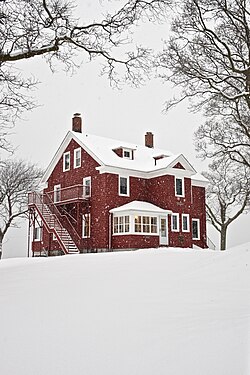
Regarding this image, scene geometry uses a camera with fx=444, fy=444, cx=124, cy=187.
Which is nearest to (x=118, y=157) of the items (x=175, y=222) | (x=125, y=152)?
(x=125, y=152)

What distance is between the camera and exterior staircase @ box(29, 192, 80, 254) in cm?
2759

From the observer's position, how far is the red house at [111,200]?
27547 millimetres

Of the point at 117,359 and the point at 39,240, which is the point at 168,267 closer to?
the point at 117,359

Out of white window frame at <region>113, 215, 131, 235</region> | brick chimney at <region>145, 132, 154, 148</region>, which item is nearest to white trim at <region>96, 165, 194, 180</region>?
white window frame at <region>113, 215, 131, 235</region>

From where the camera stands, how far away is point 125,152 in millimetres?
30906

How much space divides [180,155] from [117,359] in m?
26.3

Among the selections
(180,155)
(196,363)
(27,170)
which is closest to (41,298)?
(196,363)

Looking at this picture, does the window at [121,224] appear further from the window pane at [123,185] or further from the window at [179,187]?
the window at [179,187]

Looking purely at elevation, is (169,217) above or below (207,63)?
below

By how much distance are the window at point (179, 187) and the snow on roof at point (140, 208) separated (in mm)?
1929

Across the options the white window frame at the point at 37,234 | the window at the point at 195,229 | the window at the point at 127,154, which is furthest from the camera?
the white window frame at the point at 37,234

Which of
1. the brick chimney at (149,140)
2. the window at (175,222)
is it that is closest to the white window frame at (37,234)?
the window at (175,222)

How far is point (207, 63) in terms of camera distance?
1712cm

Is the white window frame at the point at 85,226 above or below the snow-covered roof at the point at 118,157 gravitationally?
below
